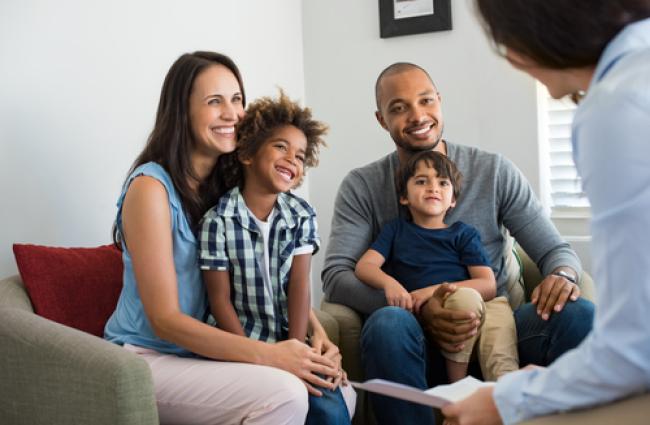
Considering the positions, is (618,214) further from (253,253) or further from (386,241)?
(386,241)

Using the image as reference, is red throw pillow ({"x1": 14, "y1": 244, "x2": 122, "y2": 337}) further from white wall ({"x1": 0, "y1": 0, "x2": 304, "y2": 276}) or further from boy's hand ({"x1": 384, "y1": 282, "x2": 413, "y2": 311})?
boy's hand ({"x1": 384, "y1": 282, "x2": 413, "y2": 311})

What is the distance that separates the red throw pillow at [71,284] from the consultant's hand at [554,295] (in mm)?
1064

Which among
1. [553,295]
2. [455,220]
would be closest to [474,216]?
[455,220]

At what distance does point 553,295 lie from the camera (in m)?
2.22

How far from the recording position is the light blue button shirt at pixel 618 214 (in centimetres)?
89

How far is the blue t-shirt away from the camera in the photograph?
7.78 ft

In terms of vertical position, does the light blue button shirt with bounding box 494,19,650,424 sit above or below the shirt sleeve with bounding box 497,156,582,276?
above

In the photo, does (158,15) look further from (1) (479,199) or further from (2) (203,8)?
(1) (479,199)

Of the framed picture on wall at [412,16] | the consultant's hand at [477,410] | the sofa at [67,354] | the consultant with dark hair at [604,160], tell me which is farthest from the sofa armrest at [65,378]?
the framed picture on wall at [412,16]

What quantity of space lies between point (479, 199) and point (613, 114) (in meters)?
1.62

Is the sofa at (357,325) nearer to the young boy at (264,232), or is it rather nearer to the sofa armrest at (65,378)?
the young boy at (264,232)

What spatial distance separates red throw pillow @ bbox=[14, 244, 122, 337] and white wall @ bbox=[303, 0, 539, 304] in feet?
5.63

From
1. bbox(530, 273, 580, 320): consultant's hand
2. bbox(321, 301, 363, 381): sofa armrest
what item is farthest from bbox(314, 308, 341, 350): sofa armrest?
bbox(530, 273, 580, 320): consultant's hand

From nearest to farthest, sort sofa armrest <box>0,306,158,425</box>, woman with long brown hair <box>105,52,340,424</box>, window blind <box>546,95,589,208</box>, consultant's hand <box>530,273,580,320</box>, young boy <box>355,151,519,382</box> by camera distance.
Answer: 1. sofa armrest <box>0,306,158,425</box>
2. woman with long brown hair <box>105,52,340,424</box>
3. consultant's hand <box>530,273,580,320</box>
4. young boy <box>355,151,519,382</box>
5. window blind <box>546,95,589,208</box>
